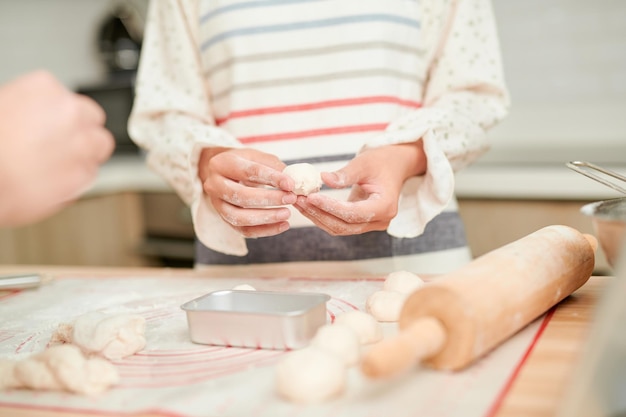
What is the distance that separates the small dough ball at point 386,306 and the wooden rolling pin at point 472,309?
106 millimetres

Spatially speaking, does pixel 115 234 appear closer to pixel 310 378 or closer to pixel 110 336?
pixel 110 336

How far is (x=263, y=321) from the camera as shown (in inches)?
24.0

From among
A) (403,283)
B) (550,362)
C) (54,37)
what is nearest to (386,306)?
(403,283)

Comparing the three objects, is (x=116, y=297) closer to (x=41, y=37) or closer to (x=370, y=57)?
(x=370, y=57)

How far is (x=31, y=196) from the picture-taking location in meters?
0.54

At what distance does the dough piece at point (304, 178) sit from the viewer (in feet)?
2.61

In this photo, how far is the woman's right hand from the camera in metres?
0.80

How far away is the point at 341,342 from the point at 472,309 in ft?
0.36

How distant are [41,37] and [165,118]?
1.61 metres

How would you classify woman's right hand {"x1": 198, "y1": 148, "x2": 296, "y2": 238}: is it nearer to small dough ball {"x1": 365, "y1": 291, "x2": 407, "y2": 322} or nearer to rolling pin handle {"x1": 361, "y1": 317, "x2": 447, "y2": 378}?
small dough ball {"x1": 365, "y1": 291, "x2": 407, "y2": 322}

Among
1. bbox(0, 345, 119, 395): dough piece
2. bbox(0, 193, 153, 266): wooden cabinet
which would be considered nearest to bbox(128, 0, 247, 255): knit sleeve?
bbox(0, 345, 119, 395): dough piece

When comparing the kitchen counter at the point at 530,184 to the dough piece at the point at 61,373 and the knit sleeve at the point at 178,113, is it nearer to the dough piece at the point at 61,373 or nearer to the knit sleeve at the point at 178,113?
the knit sleeve at the point at 178,113

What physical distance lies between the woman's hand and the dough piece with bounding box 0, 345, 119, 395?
309 millimetres

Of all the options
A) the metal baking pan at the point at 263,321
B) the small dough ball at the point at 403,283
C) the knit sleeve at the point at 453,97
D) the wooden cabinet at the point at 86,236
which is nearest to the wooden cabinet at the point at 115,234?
the wooden cabinet at the point at 86,236
